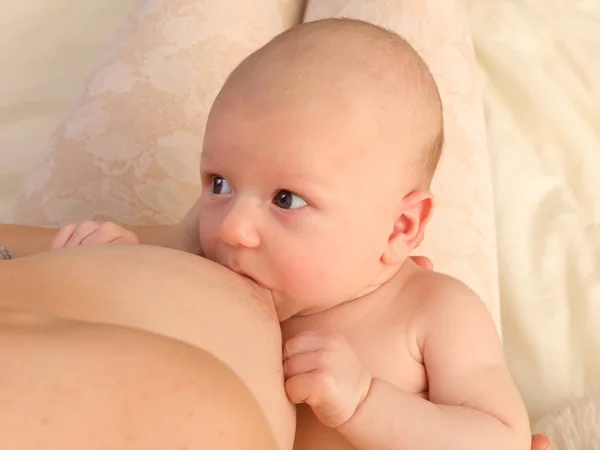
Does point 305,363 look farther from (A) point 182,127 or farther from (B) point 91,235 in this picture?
(A) point 182,127

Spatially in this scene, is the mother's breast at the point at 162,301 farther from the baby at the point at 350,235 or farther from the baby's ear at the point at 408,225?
the baby's ear at the point at 408,225

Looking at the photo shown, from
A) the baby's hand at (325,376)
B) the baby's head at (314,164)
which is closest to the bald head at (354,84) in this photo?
the baby's head at (314,164)

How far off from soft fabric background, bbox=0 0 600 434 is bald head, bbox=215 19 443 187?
60 centimetres

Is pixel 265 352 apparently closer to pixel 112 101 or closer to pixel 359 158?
pixel 359 158

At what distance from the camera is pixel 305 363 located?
0.66 meters

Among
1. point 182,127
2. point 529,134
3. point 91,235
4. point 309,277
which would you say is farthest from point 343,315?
point 529,134

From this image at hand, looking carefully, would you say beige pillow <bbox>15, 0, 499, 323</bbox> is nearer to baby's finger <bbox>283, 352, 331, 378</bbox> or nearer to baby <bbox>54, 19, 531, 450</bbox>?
baby <bbox>54, 19, 531, 450</bbox>

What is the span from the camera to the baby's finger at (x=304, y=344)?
2.21 ft

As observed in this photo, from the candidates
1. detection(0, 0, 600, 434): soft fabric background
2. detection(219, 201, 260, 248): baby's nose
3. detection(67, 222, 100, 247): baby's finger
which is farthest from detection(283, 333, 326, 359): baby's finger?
detection(0, 0, 600, 434): soft fabric background

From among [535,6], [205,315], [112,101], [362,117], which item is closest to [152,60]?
[112,101]

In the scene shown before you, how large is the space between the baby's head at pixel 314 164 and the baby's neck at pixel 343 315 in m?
0.02

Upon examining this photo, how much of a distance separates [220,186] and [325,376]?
0.79ft

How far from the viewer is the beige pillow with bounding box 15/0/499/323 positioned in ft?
3.64

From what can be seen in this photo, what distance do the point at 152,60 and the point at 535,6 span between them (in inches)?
37.7
